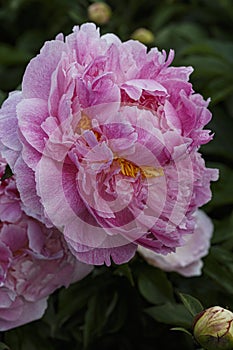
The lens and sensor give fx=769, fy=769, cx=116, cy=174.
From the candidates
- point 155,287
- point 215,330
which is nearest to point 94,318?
point 155,287

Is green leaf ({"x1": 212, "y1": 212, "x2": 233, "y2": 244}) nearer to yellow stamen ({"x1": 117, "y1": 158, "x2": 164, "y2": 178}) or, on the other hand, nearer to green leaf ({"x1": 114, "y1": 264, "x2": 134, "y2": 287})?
green leaf ({"x1": 114, "y1": 264, "x2": 134, "y2": 287})

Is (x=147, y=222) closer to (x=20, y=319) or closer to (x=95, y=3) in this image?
(x=20, y=319)

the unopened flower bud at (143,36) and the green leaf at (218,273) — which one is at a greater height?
the unopened flower bud at (143,36)

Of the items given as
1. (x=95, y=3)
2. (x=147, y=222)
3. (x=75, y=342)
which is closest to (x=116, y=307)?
(x=75, y=342)

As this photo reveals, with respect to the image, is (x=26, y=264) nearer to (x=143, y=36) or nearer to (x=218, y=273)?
(x=218, y=273)

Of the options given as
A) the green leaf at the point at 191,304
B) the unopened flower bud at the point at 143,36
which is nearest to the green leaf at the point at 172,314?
the green leaf at the point at 191,304

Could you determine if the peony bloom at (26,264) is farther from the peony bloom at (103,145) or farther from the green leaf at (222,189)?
the green leaf at (222,189)
